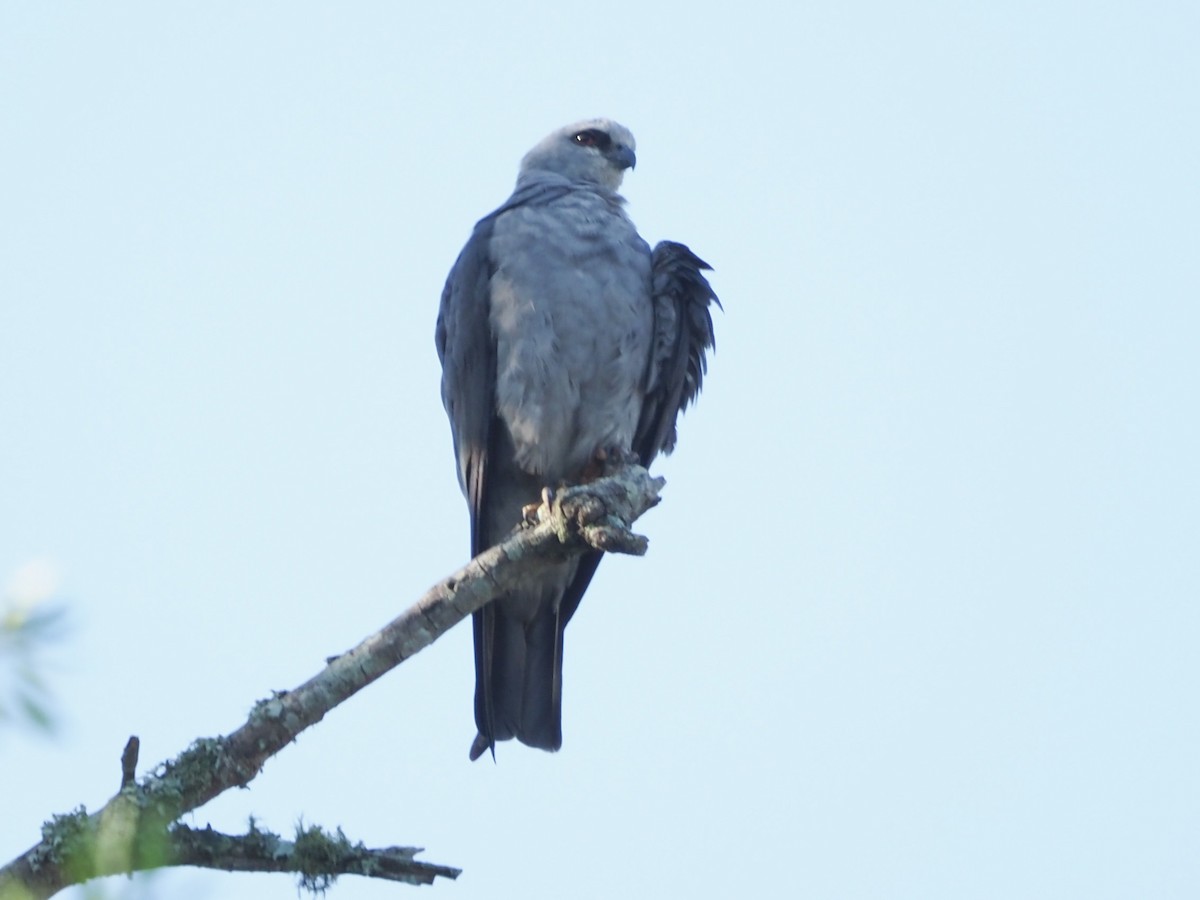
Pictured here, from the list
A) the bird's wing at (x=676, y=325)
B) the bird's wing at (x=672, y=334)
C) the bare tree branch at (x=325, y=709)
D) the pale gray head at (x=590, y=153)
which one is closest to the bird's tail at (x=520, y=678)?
the bird's wing at (x=672, y=334)

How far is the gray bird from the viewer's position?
21.6ft

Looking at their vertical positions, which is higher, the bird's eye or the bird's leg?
the bird's eye

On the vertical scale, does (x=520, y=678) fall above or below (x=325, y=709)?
above

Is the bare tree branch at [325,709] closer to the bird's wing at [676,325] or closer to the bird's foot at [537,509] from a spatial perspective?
the bird's foot at [537,509]

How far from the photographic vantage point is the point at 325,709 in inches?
176

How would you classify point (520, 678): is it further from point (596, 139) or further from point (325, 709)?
point (596, 139)

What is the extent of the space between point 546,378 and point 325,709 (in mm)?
2402

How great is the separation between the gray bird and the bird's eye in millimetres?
1351

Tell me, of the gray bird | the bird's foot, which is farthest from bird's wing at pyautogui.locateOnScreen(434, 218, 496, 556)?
the bird's foot

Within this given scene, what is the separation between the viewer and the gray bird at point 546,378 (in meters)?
6.57

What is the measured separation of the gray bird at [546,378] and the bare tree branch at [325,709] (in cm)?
120

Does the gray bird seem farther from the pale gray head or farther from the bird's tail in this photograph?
the pale gray head

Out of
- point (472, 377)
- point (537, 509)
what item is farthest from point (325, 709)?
point (472, 377)

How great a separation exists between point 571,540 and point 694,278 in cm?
205
